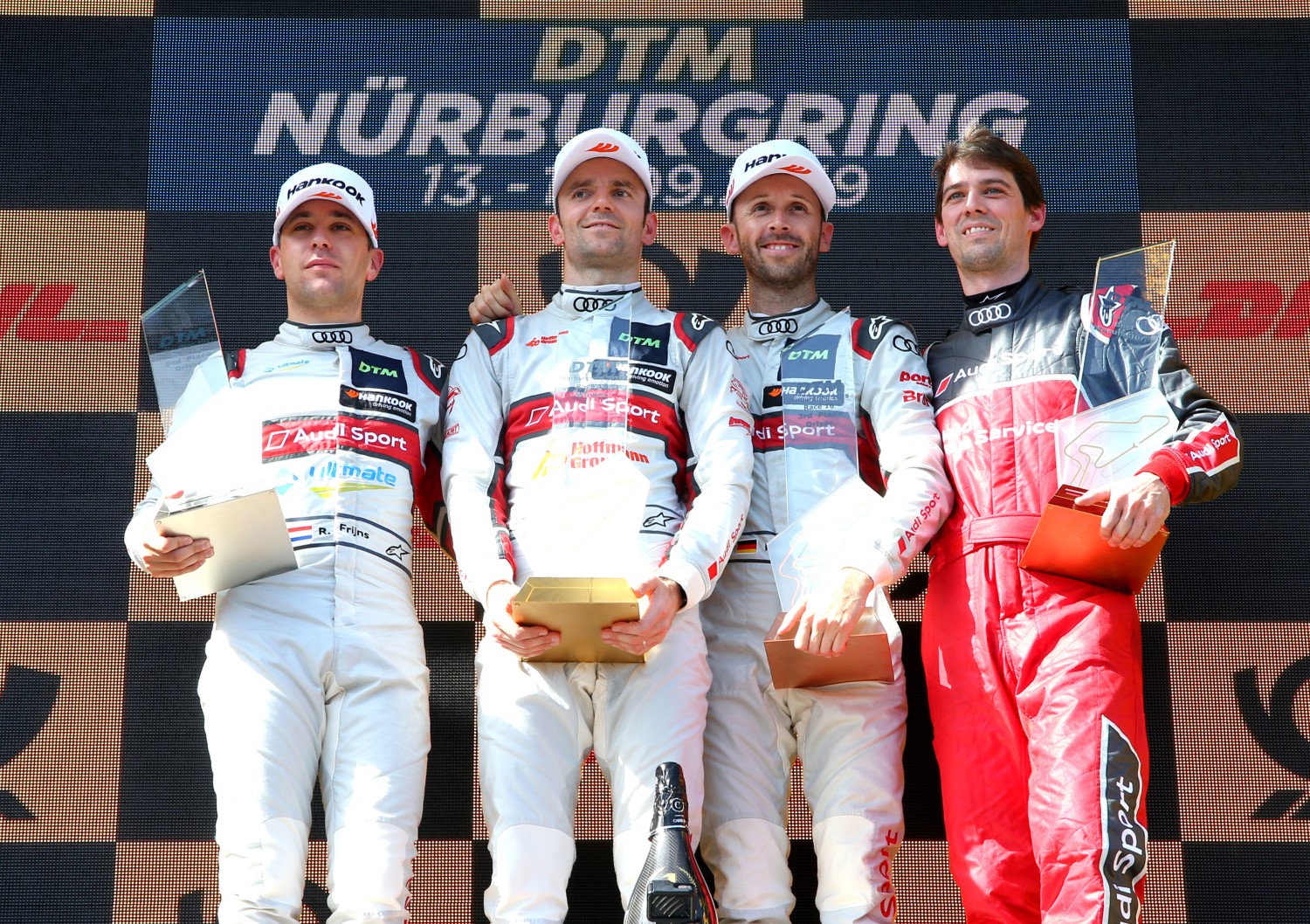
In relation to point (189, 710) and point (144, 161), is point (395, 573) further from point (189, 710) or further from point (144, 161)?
point (144, 161)

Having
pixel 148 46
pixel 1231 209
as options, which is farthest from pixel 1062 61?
pixel 148 46

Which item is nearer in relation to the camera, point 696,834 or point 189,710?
point 696,834

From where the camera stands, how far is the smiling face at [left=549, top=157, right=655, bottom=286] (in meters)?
3.36

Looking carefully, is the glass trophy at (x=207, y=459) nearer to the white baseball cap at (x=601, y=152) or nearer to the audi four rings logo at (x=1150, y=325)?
the white baseball cap at (x=601, y=152)

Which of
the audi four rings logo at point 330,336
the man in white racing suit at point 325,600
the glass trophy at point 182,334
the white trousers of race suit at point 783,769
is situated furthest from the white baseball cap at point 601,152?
the white trousers of race suit at point 783,769

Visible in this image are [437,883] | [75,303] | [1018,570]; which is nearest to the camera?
[1018,570]

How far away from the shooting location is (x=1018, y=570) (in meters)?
3.00

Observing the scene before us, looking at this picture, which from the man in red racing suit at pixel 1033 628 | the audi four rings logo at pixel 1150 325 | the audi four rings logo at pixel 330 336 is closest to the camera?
the man in red racing suit at pixel 1033 628

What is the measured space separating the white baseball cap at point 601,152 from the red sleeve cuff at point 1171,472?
4.53 ft

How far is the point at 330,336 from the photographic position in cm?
338

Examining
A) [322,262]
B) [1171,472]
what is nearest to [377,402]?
[322,262]

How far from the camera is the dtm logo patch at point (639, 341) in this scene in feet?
10.7

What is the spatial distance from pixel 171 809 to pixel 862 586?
1.90 meters

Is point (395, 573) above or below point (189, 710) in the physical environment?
above
